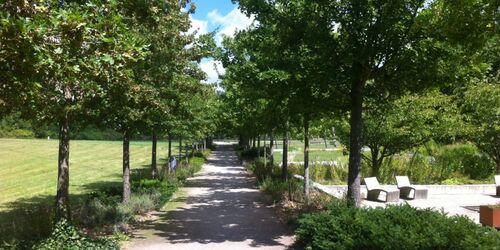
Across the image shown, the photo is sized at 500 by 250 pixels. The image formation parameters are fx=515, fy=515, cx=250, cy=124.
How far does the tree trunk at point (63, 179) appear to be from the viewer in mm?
9211

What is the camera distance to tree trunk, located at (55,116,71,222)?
363 inches

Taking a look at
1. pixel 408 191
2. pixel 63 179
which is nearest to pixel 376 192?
pixel 408 191

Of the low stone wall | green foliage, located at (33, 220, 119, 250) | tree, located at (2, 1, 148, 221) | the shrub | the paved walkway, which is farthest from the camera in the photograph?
the low stone wall

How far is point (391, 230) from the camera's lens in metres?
6.96

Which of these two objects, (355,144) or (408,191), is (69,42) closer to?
(355,144)

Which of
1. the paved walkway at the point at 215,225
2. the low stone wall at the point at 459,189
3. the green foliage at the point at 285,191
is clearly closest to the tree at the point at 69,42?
the paved walkway at the point at 215,225

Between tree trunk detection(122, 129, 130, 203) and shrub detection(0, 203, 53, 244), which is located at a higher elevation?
tree trunk detection(122, 129, 130, 203)

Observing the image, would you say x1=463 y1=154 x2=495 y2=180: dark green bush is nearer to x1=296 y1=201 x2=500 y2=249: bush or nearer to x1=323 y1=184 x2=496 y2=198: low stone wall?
x1=323 y1=184 x2=496 y2=198: low stone wall

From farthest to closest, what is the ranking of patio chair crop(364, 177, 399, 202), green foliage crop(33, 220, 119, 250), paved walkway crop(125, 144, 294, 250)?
patio chair crop(364, 177, 399, 202)
paved walkway crop(125, 144, 294, 250)
green foliage crop(33, 220, 119, 250)

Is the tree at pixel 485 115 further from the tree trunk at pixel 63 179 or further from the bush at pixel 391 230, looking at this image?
the tree trunk at pixel 63 179

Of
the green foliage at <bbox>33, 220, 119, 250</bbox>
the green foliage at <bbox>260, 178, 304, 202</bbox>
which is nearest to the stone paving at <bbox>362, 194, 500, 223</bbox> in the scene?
the green foliage at <bbox>260, 178, 304, 202</bbox>

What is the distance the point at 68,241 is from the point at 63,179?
1.48 meters

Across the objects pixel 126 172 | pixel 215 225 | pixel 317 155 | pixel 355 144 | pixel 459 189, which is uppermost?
pixel 355 144

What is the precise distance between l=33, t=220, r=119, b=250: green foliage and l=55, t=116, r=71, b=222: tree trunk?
26.0 inches
